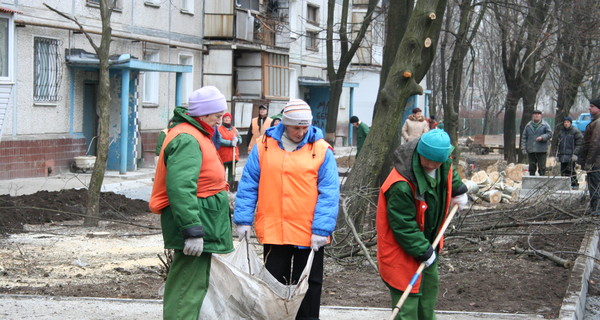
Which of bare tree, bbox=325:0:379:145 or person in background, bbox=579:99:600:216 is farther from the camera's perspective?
bare tree, bbox=325:0:379:145

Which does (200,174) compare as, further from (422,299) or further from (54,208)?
(54,208)

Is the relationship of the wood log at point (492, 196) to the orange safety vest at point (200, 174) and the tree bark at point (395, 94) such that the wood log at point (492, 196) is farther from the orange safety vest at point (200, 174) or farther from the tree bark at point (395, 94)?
the orange safety vest at point (200, 174)

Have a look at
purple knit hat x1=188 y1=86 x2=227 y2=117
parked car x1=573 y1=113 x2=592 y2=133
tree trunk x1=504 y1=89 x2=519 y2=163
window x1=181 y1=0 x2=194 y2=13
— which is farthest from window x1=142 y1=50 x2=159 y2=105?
parked car x1=573 y1=113 x2=592 y2=133

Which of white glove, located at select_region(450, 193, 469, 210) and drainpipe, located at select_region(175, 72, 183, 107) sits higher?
drainpipe, located at select_region(175, 72, 183, 107)

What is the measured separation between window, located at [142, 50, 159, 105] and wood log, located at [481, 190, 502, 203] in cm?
1112

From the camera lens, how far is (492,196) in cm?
1623

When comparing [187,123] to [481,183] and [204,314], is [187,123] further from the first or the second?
[481,183]

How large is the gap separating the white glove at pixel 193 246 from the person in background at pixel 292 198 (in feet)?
3.06

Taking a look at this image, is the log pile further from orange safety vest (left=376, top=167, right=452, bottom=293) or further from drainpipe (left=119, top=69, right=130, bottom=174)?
orange safety vest (left=376, top=167, right=452, bottom=293)

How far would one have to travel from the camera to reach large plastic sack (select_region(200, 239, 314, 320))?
5418 mm

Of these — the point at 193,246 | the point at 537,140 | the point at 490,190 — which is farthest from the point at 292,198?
the point at 537,140

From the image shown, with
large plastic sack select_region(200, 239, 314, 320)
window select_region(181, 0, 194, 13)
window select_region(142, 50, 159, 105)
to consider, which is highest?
window select_region(181, 0, 194, 13)

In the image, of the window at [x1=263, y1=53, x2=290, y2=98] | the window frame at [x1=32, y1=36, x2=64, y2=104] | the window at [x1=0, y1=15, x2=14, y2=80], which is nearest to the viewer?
the window at [x1=0, y1=15, x2=14, y2=80]

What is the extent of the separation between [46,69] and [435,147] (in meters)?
16.0
